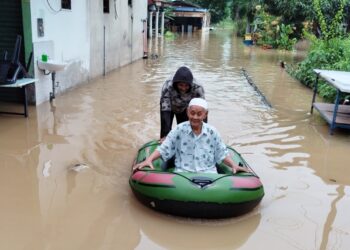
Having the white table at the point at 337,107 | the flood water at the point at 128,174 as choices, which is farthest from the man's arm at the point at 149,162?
the white table at the point at 337,107

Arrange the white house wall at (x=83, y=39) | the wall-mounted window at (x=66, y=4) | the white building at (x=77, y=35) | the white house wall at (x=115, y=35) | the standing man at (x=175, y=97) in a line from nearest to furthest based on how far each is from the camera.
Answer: the standing man at (x=175, y=97) < the white building at (x=77, y=35) < the white house wall at (x=83, y=39) < the wall-mounted window at (x=66, y=4) < the white house wall at (x=115, y=35)

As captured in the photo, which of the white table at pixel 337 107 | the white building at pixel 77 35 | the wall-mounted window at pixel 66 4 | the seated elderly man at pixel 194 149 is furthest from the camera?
the wall-mounted window at pixel 66 4

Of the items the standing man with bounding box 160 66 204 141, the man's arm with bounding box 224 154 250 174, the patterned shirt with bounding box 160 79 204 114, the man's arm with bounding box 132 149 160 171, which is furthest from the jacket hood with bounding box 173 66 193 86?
the man's arm with bounding box 224 154 250 174

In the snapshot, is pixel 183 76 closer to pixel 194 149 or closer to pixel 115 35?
pixel 194 149

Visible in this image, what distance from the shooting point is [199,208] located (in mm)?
4012

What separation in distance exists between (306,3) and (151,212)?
17.6m

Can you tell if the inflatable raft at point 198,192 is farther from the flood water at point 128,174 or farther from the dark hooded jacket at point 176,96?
the dark hooded jacket at point 176,96

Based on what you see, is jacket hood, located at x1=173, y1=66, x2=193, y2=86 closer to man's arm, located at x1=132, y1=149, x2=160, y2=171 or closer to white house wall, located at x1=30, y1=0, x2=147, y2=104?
man's arm, located at x1=132, y1=149, x2=160, y2=171

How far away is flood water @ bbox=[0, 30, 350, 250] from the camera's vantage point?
392 centimetres

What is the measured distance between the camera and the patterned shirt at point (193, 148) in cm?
430

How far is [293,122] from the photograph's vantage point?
8227 mm

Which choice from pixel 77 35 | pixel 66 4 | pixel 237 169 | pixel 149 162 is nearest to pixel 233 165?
pixel 237 169

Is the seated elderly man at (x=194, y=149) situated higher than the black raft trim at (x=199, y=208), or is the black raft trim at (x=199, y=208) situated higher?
the seated elderly man at (x=194, y=149)

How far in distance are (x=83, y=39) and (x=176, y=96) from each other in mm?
6441
